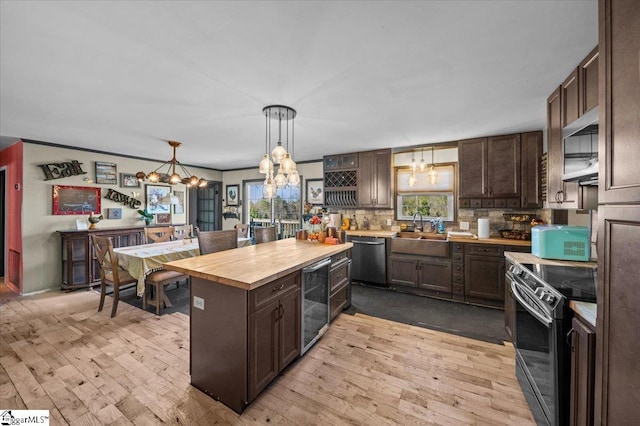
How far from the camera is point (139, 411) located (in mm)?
1662

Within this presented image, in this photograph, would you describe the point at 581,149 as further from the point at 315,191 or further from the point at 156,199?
the point at 156,199

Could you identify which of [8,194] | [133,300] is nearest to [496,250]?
[133,300]

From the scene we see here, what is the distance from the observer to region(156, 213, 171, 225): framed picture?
17.9 feet

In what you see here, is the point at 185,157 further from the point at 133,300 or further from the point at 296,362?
the point at 296,362

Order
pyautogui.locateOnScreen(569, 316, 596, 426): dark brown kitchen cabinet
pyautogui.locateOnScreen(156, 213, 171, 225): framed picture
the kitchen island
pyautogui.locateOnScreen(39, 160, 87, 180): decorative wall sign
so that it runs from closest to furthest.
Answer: pyautogui.locateOnScreen(569, 316, 596, 426): dark brown kitchen cabinet → the kitchen island → pyautogui.locateOnScreen(39, 160, 87, 180): decorative wall sign → pyautogui.locateOnScreen(156, 213, 171, 225): framed picture

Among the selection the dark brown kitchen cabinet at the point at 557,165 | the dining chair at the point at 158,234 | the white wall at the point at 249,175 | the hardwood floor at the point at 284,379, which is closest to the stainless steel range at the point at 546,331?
the hardwood floor at the point at 284,379

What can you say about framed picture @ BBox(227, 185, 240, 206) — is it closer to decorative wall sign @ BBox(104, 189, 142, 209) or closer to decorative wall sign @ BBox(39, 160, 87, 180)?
decorative wall sign @ BBox(104, 189, 142, 209)

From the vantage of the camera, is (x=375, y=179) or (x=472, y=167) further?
(x=375, y=179)

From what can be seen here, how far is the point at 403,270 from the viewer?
3959mm

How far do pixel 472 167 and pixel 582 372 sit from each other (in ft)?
10.6

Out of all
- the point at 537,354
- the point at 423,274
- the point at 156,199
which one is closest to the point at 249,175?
the point at 156,199

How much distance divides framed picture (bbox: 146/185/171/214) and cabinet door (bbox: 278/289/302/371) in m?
4.45

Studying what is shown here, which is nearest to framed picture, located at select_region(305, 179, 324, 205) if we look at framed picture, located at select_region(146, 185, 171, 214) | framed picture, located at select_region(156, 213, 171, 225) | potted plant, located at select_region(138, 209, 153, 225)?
framed picture, located at select_region(146, 185, 171, 214)

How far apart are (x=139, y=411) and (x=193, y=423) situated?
0.42 m
